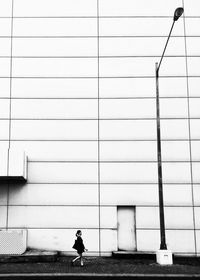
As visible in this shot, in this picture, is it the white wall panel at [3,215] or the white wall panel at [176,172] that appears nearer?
the white wall panel at [3,215]

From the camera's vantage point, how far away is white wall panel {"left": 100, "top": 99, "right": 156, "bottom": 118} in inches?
838

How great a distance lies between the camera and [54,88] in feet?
→ 70.7

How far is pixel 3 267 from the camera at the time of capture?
15.6 metres

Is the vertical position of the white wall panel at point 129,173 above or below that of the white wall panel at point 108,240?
above

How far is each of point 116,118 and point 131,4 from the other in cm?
696

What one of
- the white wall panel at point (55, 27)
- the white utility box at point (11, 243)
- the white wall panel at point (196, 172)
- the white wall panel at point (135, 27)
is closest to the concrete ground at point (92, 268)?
the white utility box at point (11, 243)

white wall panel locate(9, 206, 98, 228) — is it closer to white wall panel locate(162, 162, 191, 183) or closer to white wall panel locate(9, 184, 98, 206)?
white wall panel locate(9, 184, 98, 206)

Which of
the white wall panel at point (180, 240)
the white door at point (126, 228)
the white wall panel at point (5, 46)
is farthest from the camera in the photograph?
the white wall panel at point (5, 46)

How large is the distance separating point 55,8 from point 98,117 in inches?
278

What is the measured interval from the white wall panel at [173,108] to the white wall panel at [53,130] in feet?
12.8

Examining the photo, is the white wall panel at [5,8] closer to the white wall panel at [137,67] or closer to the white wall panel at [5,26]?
the white wall panel at [5,26]

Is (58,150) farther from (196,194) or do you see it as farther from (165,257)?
(165,257)

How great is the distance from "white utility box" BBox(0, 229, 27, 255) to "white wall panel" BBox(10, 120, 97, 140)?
5.20 m

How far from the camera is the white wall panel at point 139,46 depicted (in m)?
22.0
